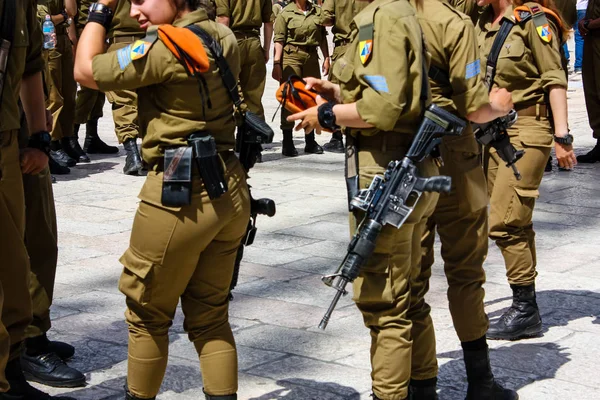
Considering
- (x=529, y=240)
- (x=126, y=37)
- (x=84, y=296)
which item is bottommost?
(x=84, y=296)

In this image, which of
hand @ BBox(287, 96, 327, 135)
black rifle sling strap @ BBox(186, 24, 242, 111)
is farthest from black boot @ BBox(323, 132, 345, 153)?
black rifle sling strap @ BBox(186, 24, 242, 111)

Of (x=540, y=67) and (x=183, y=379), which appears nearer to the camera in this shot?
(x=183, y=379)

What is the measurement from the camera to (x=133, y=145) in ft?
30.6

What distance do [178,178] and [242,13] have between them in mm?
6823

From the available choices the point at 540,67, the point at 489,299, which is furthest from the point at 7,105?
the point at 489,299

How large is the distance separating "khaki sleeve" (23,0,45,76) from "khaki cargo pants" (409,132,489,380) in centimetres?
174

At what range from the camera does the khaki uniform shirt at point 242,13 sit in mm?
9945

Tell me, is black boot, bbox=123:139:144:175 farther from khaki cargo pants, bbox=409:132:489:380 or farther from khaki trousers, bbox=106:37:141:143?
khaki cargo pants, bbox=409:132:489:380

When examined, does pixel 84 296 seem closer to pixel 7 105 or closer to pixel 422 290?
pixel 7 105

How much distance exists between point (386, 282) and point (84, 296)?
2.57 meters

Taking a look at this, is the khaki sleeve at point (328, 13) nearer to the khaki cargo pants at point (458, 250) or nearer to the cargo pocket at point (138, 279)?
the khaki cargo pants at point (458, 250)

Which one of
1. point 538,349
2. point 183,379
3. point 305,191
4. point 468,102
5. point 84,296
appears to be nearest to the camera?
point 468,102

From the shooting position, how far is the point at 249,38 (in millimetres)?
10297

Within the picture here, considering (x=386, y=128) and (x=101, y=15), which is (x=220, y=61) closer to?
(x=101, y=15)
